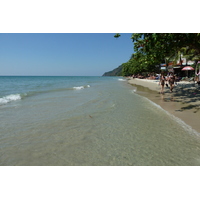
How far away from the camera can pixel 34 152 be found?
402 centimetres

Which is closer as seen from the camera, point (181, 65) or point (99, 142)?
point (99, 142)

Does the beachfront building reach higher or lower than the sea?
higher

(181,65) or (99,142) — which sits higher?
(181,65)

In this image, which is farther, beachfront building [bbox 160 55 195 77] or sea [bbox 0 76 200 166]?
beachfront building [bbox 160 55 195 77]

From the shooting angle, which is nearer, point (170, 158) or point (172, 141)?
point (170, 158)

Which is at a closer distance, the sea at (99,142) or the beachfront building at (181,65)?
the sea at (99,142)

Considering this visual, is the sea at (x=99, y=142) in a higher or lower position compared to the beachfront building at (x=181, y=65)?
lower

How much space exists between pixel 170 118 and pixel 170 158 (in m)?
3.52

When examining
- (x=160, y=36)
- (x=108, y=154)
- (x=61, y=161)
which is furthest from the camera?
(x=160, y=36)

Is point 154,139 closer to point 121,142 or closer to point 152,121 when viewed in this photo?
point 121,142

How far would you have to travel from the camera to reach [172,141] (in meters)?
4.48

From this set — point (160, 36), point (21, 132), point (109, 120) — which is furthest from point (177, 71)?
point (21, 132)

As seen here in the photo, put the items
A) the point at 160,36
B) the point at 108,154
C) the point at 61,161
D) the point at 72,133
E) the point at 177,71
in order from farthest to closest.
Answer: the point at 177,71
the point at 160,36
the point at 72,133
the point at 108,154
the point at 61,161

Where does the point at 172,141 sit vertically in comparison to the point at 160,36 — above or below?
below
